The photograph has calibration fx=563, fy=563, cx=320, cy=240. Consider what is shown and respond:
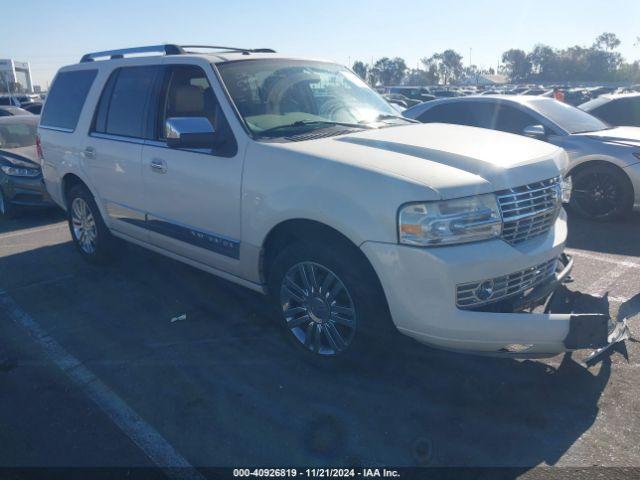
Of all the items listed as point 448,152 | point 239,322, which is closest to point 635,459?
point 448,152

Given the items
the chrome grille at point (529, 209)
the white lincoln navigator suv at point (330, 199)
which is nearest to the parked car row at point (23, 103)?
the white lincoln navigator suv at point (330, 199)

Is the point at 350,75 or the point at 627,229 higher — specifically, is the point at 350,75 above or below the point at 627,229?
above

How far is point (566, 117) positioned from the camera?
26.2ft

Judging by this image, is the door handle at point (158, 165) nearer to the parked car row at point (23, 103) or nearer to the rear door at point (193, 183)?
the rear door at point (193, 183)

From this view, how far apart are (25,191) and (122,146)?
4.22 m

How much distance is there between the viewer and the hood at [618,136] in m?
7.20

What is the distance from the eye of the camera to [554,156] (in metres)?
3.80

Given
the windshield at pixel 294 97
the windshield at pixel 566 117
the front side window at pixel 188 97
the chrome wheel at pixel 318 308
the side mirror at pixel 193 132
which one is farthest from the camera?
the windshield at pixel 566 117

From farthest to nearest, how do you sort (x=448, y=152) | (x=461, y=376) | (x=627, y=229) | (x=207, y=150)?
(x=627, y=229), (x=207, y=150), (x=461, y=376), (x=448, y=152)

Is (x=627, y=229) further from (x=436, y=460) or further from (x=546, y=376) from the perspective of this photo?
(x=436, y=460)

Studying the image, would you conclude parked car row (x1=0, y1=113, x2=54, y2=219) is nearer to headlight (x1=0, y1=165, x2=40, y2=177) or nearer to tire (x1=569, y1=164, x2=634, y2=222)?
headlight (x1=0, y1=165, x2=40, y2=177)

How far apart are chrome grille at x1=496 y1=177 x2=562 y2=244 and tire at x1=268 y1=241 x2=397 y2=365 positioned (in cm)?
83

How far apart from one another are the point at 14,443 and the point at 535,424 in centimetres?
287

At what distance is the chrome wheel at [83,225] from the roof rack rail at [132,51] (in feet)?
4.88
